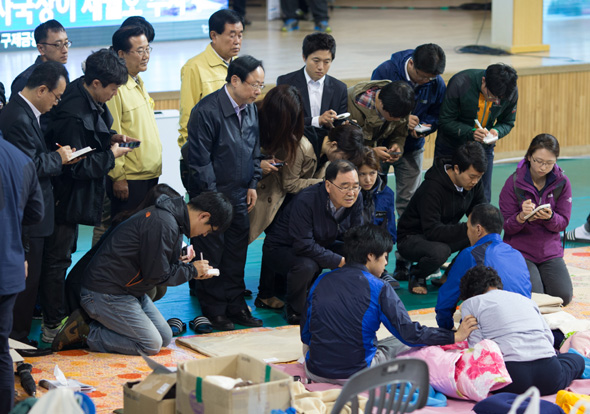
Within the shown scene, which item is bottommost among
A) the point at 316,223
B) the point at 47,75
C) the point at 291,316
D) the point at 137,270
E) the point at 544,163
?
the point at 291,316

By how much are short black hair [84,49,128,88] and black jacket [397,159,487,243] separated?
6.31 feet

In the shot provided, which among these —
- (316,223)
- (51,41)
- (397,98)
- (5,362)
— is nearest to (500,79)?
(397,98)

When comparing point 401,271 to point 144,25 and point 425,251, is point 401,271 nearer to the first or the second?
point 425,251

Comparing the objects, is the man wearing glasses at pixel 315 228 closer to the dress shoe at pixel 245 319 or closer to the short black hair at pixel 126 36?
the dress shoe at pixel 245 319

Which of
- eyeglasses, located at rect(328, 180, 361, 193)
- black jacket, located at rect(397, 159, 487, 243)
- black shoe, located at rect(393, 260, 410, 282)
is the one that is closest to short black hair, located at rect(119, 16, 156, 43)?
eyeglasses, located at rect(328, 180, 361, 193)

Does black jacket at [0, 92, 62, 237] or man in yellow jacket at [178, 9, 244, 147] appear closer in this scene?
black jacket at [0, 92, 62, 237]

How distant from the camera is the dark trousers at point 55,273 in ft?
14.6

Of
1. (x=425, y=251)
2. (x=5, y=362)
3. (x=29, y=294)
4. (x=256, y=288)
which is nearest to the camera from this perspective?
(x=5, y=362)

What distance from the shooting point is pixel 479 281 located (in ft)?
12.6

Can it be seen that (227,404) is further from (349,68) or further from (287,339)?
(349,68)

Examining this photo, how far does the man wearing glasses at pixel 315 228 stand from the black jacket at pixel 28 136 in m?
1.30

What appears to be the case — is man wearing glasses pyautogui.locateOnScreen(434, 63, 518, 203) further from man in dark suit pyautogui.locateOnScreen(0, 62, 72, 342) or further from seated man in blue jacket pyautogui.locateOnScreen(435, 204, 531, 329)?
man in dark suit pyautogui.locateOnScreen(0, 62, 72, 342)

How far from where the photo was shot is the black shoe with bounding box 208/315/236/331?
4719 mm

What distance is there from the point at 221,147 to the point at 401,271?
60.5 inches
